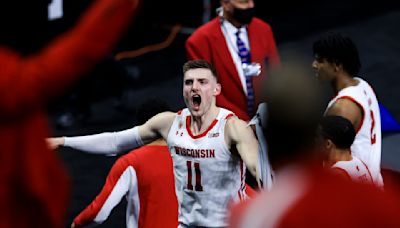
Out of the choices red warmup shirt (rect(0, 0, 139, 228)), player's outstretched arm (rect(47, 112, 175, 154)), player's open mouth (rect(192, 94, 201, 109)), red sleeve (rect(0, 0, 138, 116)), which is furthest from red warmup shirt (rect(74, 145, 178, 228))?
red sleeve (rect(0, 0, 138, 116))

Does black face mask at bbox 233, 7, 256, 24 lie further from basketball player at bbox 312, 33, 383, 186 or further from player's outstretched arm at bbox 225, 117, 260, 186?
player's outstretched arm at bbox 225, 117, 260, 186

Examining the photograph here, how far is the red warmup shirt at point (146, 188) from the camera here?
5.75 metres

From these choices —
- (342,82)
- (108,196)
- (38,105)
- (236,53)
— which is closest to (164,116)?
(108,196)

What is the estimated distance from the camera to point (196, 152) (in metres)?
5.42

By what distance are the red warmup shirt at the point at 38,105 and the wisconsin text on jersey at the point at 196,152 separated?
195 cm

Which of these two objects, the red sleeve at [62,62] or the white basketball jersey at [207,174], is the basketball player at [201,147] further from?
the red sleeve at [62,62]

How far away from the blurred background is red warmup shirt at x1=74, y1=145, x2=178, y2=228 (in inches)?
64.8

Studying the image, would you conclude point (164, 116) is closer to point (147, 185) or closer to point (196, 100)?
point (196, 100)

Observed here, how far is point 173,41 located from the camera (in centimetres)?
1138

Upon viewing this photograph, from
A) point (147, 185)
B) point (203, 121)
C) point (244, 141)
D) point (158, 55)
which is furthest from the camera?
point (158, 55)

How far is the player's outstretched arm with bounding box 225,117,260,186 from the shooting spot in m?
5.09

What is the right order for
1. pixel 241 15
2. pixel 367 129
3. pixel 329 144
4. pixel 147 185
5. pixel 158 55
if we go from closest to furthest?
pixel 329 144 < pixel 367 129 < pixel 147 185 < pixel 241 15 < pixel 158 55

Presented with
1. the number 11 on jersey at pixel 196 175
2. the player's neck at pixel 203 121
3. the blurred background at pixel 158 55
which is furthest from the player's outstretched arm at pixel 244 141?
the blurred background at pixel 158 55

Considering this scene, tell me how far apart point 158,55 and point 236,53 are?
4.47 metres
